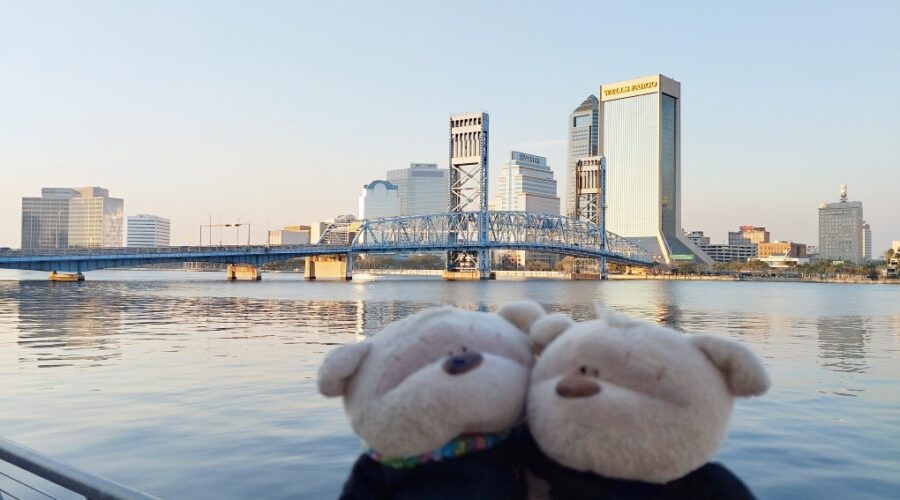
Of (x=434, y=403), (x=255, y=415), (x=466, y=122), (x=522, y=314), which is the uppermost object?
(x=466, y=122)

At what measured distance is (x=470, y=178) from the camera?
13950cm

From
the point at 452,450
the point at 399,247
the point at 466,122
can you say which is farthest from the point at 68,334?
the point at 466,122

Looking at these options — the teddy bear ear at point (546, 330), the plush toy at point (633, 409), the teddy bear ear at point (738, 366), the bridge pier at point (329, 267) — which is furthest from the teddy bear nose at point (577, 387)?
the bridge pier at point (329, 267)

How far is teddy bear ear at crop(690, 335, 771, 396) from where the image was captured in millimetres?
2377

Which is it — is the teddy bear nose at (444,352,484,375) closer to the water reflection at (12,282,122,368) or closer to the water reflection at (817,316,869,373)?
the water reflection at (12,282,122,368)

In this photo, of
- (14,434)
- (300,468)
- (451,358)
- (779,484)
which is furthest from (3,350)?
(451,358)

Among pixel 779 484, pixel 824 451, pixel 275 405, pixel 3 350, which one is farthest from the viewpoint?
pixel 3 350

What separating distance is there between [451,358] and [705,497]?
3.25ft

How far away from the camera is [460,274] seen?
128m

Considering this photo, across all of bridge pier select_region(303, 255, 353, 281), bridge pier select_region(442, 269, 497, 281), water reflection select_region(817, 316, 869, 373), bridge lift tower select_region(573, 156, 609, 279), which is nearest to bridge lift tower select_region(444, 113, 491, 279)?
bridge pier select_region(442, 269, 497, 281)

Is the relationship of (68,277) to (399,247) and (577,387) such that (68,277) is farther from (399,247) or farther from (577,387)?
(577,387)

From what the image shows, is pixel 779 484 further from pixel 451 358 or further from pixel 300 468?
pixel 451 358

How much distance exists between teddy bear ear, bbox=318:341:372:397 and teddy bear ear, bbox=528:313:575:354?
63 cm

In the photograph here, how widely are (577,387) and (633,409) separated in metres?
0.19
